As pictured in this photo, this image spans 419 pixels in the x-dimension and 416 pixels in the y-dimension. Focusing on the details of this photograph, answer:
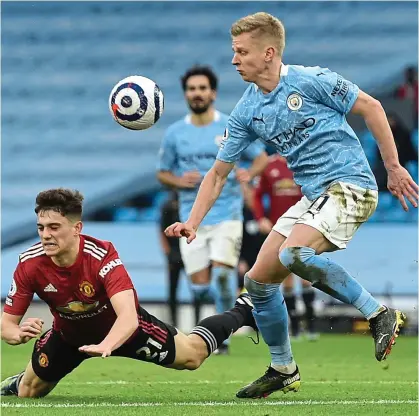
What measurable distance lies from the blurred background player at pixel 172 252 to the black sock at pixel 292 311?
1658mm

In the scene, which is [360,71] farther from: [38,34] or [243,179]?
[243,179]

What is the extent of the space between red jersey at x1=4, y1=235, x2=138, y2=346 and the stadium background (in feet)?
29.5

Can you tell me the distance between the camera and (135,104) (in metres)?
7.51

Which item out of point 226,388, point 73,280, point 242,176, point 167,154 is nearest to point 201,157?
point 167,154

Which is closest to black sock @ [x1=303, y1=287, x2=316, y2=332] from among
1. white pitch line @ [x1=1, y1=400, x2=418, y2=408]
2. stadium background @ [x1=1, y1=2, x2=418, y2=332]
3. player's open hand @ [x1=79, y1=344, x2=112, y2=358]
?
stadium background @ [x1=1, y1=2, x2=418, y2=332]

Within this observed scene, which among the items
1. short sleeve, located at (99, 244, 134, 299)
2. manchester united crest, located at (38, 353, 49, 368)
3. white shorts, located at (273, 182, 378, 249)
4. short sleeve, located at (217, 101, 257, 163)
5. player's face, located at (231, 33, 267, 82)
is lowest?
manchester united crest, located at (38, 353, 49, 368)

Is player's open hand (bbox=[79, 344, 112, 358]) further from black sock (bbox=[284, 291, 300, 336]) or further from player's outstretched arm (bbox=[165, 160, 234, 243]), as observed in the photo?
black sock (bbox=[284, 291, 300, 336])

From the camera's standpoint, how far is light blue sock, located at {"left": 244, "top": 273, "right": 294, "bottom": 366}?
682cm

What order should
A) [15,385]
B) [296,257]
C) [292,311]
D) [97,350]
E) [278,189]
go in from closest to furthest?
[97,350] → [296,257] → [15,385] → [292,311] → [278,189]

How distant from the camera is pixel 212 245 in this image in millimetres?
10625

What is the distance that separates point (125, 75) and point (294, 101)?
33.7 feet

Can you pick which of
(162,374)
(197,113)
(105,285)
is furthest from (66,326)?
(197,113)

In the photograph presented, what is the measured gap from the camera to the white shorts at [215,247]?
10.6 m

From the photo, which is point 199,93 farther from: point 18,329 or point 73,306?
point 18,329
